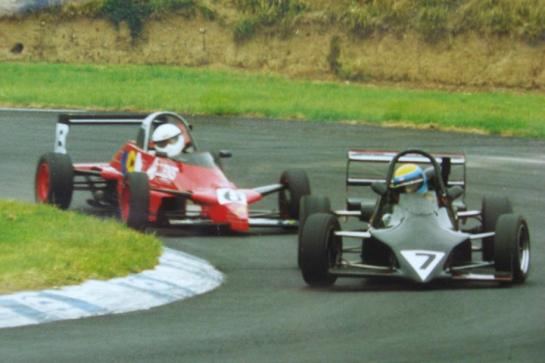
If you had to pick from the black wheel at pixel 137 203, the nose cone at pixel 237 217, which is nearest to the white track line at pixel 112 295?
the black wheel at pixel 137 203

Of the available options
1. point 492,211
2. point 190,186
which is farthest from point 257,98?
point 492,211

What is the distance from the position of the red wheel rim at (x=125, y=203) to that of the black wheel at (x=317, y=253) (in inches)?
161

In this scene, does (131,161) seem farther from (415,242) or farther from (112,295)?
(112,295)

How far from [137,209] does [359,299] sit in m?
4.97

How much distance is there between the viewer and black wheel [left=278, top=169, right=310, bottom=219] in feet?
62.0

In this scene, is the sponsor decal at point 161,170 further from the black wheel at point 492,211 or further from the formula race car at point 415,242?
the black wheel at point 492,211

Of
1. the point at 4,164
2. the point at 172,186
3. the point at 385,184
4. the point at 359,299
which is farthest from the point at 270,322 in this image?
the point at 4,164

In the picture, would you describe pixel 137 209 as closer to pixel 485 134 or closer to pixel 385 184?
pixel 385 184

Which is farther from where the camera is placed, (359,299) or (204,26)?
(204,26)

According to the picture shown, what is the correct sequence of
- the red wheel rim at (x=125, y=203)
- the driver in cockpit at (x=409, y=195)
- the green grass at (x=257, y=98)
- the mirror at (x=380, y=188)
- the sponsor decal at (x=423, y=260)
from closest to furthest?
the sponsor decal at (x=423, y=260) → the driver in cockpit at (x=409, y=195) → the mirror at (x=380, y=188) → the red wheel rim at (x=125, y=203) → the green grass at (x=257, y=98)

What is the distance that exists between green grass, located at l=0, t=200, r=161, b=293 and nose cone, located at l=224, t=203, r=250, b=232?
1374 millimetres

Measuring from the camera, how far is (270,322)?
1169 cm

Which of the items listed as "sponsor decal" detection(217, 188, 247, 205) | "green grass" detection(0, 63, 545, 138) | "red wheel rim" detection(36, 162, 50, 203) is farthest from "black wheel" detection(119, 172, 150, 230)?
"green grass" detection(0, 63, 545, 138)

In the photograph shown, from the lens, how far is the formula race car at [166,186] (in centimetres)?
1794
